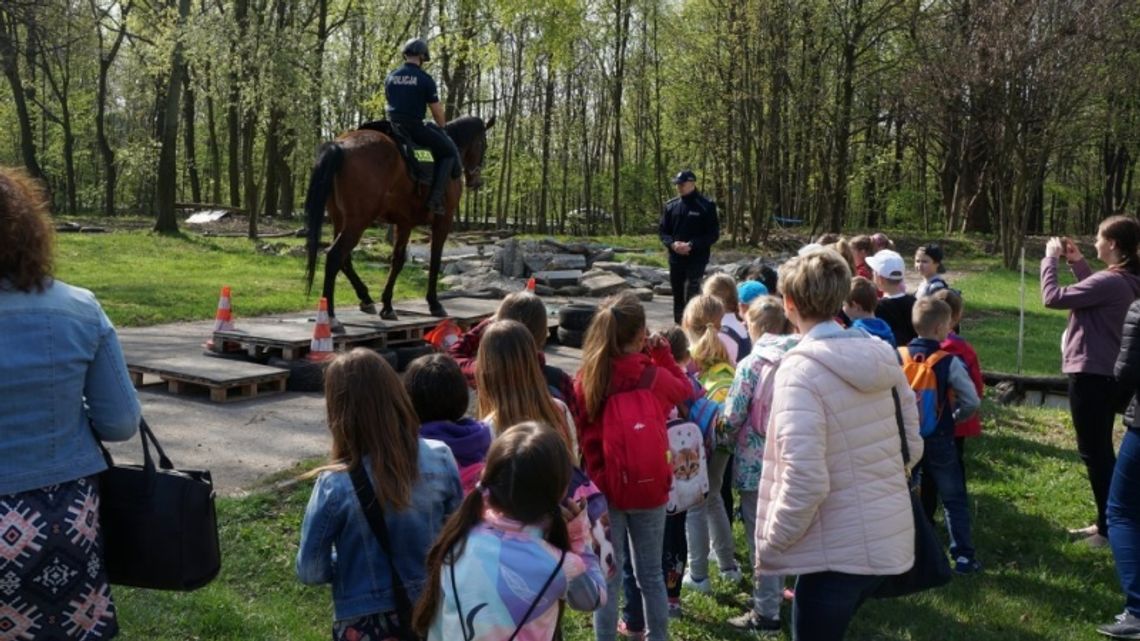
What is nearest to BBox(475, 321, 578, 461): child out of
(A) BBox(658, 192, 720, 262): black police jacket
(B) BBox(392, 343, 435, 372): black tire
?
(B) BBox(392, 343, 435, 372): black tire

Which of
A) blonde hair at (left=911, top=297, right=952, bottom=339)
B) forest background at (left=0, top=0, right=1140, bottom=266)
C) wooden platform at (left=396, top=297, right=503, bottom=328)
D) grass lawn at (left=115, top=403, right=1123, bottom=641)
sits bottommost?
grass lawn at (left=115, top=403, right=1123, bottom=641)

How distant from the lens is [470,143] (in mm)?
12555

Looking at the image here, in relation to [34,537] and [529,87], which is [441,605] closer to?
[34,537]

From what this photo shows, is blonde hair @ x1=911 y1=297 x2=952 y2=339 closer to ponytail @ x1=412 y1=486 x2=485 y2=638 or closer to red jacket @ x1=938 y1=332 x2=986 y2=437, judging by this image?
red jacket @ x1=938 y1=332 x2=986 y2=437

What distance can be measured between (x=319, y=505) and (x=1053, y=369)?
37.9 feet

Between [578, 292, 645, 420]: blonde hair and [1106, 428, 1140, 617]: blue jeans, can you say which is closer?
[578, 292, 645, 420]: blonde hair

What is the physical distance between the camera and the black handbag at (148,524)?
9.51 ft

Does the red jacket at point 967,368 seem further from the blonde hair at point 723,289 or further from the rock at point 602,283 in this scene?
the rock at point 602,283

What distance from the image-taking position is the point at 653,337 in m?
4.64

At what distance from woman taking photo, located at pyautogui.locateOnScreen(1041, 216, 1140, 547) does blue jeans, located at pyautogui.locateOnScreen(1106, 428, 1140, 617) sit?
981 millimetres

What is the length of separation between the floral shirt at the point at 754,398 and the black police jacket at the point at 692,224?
6.77 metres

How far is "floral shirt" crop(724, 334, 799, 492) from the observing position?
14.9ft

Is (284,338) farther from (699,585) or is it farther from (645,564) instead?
(645,564)

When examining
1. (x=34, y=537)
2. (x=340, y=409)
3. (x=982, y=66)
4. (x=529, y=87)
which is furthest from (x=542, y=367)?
(x=529, y=87)
